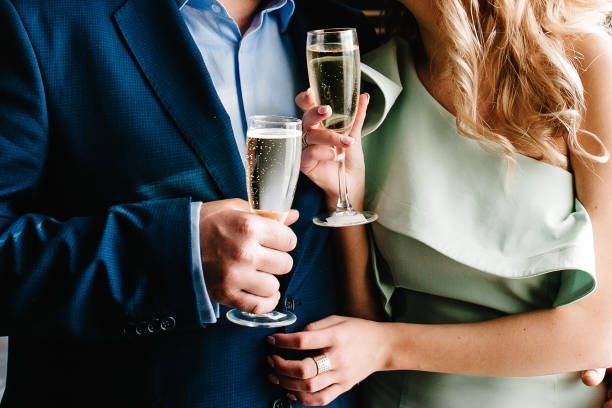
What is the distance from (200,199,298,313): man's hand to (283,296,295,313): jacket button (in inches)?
10.2

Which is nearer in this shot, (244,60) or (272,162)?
(272,162)

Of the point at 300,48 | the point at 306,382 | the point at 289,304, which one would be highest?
the point at 300,48

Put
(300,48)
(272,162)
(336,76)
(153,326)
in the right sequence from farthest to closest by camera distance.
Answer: (300,48)
(336,76)
(153,326)
(272,162)

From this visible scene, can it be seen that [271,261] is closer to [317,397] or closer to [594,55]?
[317,397]

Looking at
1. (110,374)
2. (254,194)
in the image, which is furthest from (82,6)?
(110,374)

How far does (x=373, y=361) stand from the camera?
5.41 ft

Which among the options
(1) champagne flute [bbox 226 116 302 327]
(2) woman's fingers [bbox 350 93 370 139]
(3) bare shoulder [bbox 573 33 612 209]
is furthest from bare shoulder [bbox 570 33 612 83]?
(1) champagne flute [bbox 226 116 302 327]

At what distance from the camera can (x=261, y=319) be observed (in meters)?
1.39

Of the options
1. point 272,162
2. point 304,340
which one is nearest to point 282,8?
point 272,162

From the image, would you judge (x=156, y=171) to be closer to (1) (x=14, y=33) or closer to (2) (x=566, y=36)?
(1) (x=14, y=33)

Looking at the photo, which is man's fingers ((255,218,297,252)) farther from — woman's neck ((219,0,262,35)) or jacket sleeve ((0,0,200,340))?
woman's neck ((219,0,262,35))

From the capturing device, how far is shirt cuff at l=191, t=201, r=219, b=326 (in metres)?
1.32

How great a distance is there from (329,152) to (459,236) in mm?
450

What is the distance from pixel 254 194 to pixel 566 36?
1.09m
